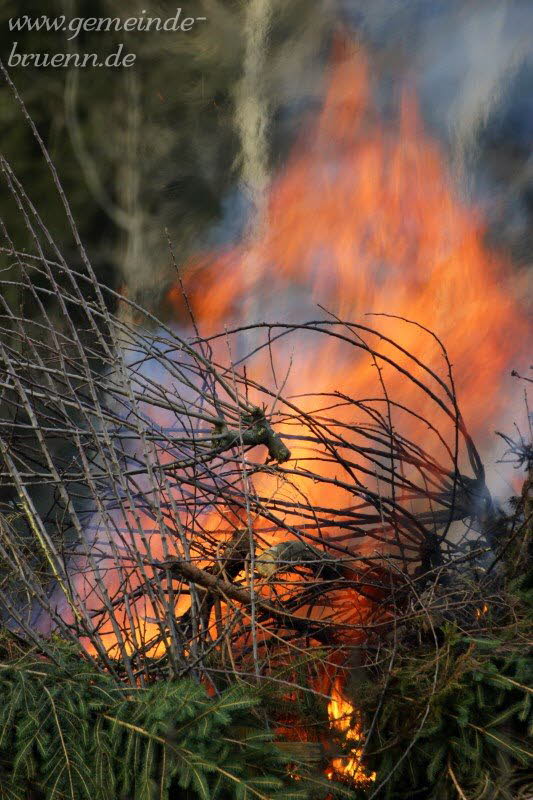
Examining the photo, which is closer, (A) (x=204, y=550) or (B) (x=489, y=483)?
(A) (x=204, y=550)

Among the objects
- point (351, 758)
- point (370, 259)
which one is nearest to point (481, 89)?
point (370, 259)

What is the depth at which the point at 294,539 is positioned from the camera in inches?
135

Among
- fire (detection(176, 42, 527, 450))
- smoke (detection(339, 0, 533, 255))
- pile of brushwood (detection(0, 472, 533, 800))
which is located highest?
smoke (detection(339, 0, 533, 255))

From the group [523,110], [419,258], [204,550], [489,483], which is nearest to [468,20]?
[523,110]

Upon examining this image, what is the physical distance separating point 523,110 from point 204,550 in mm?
2585

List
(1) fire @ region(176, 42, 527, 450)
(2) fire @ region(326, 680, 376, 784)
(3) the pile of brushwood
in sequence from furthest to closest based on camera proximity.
Result: 1. (1) fire @ region(176, 42, 527, 450)
2. (2) fire @ region(326, 680, 376, 784)
3. (3) the pile of brushwood

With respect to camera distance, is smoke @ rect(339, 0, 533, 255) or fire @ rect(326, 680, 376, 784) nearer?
fire @ rect(326, 680, 376, 784)

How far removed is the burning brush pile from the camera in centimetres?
174

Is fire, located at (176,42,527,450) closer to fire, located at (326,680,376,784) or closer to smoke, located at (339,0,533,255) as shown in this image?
smoke, located at (339,0,533,255)

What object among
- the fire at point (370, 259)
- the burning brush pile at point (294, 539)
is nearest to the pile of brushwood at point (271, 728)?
the burning brush pile at point (294, 539)

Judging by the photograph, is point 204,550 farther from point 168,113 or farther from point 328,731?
point 168,113

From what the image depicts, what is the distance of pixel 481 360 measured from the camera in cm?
382

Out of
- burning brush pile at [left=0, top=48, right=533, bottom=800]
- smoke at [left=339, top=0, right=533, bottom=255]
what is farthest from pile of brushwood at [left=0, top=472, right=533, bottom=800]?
smoke at [left=339, top=0, right=533, bottom=255]

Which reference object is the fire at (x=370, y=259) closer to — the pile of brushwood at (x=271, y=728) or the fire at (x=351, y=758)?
the pile of brushwood at (x=271, y=728)
